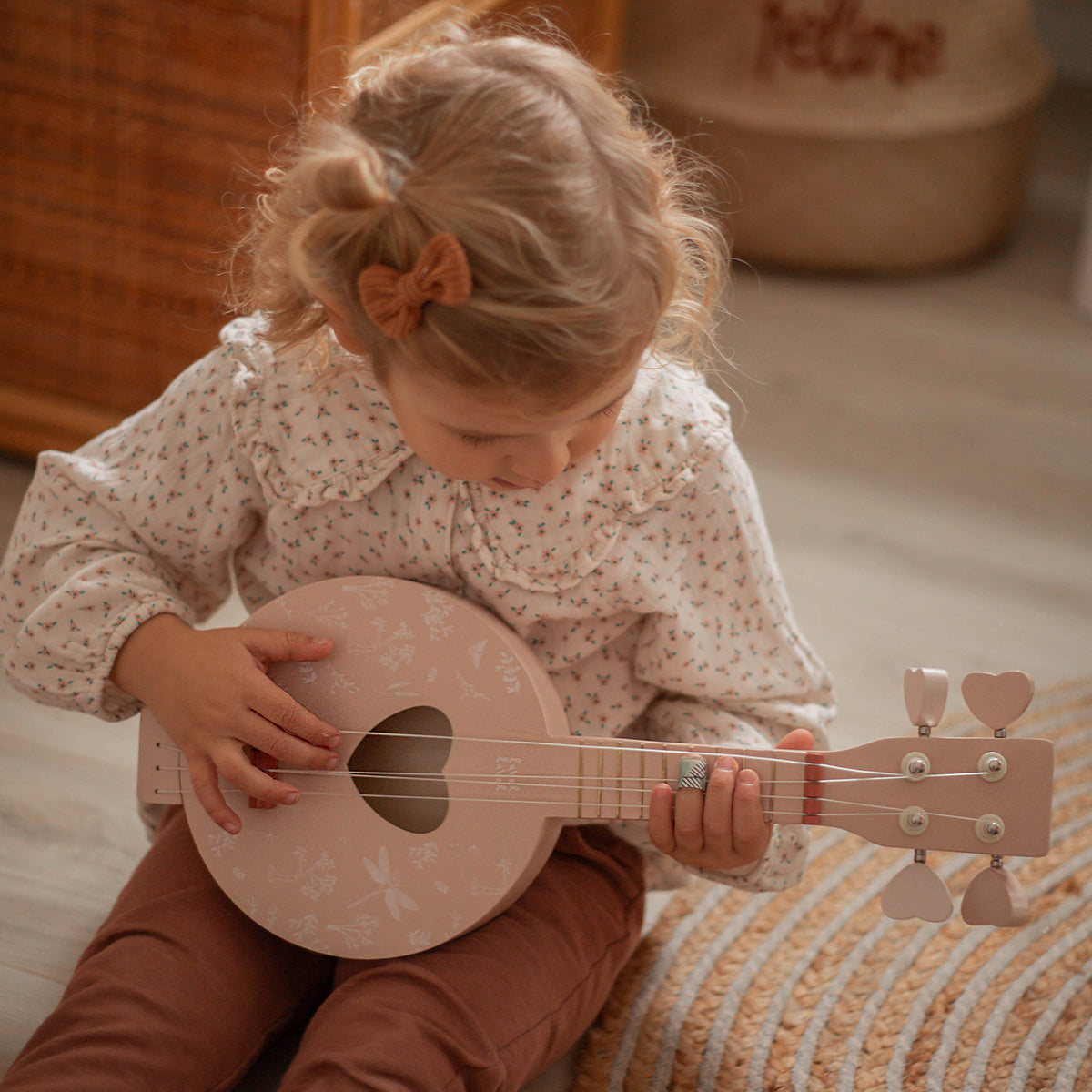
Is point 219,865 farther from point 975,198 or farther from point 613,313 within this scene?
point 975,198

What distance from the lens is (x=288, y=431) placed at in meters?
0.84

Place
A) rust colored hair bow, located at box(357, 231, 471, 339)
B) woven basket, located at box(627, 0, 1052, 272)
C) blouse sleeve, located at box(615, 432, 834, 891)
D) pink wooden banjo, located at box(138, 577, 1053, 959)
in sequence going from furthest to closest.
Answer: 1. woven basket, located at box(627, 0, 1052, 272)
2. blouse sleeve, located at box(615, 432, 834, 891)
3. pink wooden banjo, located at box(138, 577, 1053, 959)
4. rust colored hair bow, located at box(357, 231, 471, 339)

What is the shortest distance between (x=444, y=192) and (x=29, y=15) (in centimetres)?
82

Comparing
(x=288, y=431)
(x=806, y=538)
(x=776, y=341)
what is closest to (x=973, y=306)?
(x=776, y=341)

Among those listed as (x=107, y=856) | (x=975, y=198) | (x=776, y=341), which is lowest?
(x=107, y=856)

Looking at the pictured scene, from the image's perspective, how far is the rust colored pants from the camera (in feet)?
2.41

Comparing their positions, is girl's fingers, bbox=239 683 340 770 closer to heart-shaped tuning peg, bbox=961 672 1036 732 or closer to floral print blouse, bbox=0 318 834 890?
floral print blouse, bbox=0 318 834 890

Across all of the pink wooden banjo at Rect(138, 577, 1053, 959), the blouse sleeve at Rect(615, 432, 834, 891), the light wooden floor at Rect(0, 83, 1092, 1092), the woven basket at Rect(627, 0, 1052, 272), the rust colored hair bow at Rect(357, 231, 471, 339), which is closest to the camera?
the rust colored hair bow at Rect(357, 231, 471, 339)

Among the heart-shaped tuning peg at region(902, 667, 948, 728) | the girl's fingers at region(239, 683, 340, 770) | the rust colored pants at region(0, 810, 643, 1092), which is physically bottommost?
the rust colored pants at region(0, 810, 643, 1092)

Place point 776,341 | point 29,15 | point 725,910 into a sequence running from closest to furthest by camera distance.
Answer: point 725,910 → point 29,15 → point 776,341

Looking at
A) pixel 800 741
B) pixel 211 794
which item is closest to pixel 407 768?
pixel 211 794

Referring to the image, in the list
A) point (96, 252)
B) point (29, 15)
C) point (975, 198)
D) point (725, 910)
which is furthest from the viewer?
point (975, 198)

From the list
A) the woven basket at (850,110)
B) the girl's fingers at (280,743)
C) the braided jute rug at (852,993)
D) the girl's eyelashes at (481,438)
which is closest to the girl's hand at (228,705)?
the girl's fingers at (280,743)

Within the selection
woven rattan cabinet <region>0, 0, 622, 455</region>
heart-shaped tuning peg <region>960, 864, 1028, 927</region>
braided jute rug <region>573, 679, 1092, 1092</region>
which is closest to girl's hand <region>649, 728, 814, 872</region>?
heart-shaped tuning peg <region>960, 864, 1028, 927</region>
